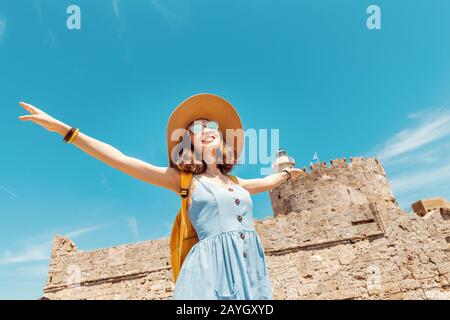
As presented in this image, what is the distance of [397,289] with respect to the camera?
803 cm

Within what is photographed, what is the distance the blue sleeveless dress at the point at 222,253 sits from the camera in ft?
6.39

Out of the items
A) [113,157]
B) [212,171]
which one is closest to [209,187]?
[212,171]

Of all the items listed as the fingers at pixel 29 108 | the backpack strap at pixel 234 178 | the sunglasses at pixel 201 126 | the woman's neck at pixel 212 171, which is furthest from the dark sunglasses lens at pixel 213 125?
the fingers at pixel 29 108

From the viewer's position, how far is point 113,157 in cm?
225

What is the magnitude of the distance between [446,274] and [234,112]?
8727 millimetres

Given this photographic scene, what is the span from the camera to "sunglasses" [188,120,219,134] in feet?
8.65

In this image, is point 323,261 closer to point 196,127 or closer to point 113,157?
point 196,127

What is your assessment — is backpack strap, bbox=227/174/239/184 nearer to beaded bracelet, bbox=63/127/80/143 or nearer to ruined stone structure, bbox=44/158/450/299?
beaded bracelet, bbox=63/127/80/143

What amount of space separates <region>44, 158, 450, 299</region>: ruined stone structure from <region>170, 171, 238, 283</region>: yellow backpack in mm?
7053

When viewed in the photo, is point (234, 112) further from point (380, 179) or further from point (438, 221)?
point (380, 179)
